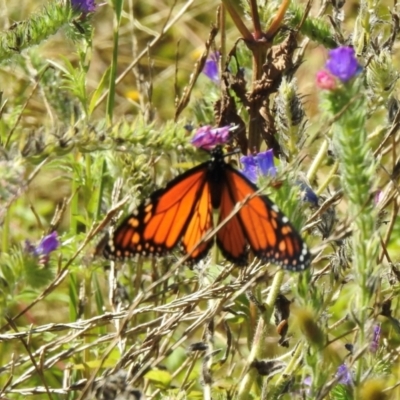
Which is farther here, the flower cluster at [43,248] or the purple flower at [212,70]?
the purple flower at [212,70]

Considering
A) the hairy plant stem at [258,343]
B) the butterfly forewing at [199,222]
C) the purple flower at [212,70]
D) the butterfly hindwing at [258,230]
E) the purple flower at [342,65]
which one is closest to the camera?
the purple flower at [342,65]

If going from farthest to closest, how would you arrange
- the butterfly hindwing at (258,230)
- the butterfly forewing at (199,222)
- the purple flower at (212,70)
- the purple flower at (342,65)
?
the purple flower at (212,70) < the butterfly forewing at (199,222) < the butterfly hindwing at (258,230) < the purple flower at (342,65)

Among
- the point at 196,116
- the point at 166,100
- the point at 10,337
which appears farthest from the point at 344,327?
the point at 166,100

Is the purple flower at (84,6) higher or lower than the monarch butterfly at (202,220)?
higher

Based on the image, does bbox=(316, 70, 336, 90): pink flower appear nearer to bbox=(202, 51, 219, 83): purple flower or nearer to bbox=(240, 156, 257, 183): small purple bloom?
bbox=(240, 156, 257, 183): small purple bloom

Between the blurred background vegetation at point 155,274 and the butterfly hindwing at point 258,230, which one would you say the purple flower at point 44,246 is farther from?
the butterfly hindwing at point 258,230

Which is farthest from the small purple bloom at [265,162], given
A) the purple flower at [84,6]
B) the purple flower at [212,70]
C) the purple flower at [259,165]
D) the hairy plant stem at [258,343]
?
the purple flower at [212,70]

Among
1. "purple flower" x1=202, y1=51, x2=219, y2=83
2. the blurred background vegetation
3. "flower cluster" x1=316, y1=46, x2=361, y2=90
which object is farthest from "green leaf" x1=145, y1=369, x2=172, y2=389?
"purple flower" x1=202, y1=51, x2=219, y2=83
